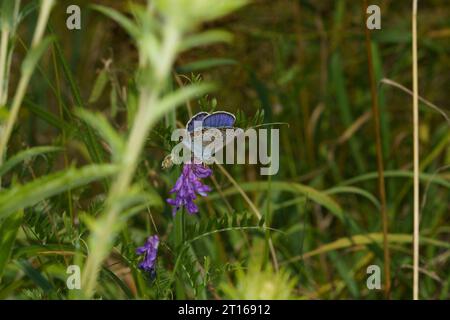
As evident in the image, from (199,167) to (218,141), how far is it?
0.12 feet

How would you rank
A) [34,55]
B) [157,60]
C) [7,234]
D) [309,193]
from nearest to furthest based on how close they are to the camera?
[157,60]
[34,55]
[7,234]
[309,193]

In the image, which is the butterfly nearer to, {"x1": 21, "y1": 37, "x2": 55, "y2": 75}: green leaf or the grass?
the grass

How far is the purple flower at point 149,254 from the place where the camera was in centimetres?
94

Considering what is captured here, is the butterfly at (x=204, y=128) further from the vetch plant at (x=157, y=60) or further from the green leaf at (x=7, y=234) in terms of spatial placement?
the vetch plant at (x=157, y=60)

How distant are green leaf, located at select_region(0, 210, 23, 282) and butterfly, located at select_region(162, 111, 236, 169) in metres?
0.18

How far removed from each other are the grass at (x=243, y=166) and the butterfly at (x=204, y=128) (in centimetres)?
2

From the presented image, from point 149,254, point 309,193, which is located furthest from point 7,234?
point 309,193

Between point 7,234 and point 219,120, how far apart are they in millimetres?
251

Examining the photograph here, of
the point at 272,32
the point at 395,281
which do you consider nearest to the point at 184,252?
the point at 395,281

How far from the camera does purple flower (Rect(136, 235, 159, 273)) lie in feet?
3.07

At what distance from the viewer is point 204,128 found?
0.91 metres

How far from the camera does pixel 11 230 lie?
2.76ft

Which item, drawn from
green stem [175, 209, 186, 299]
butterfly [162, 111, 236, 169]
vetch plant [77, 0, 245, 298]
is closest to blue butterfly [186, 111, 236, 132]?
butterfly [162, 111, 236, 169]

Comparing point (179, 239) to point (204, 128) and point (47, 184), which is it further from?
point (47, 184)
